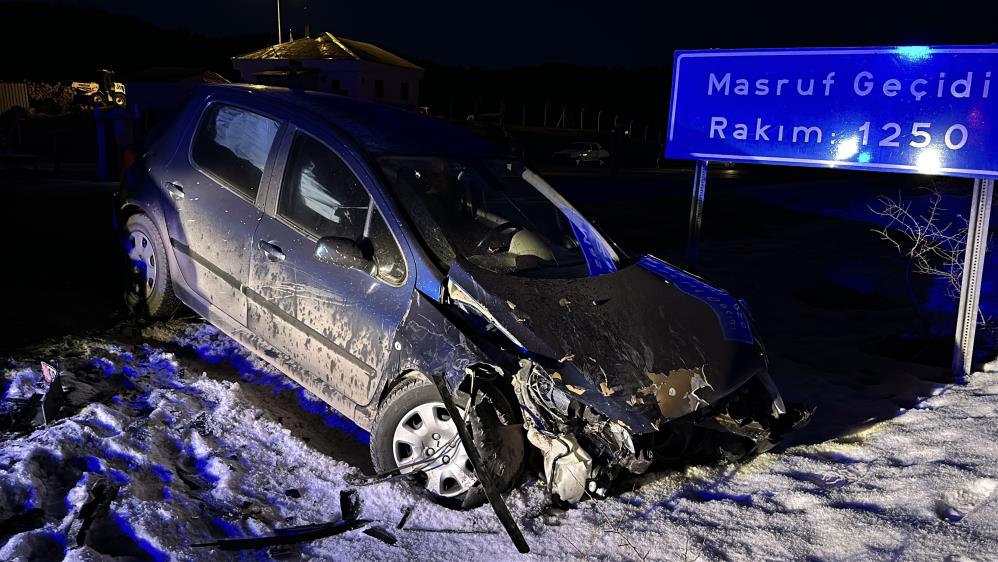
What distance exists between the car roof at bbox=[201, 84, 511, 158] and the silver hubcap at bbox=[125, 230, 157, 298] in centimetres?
113

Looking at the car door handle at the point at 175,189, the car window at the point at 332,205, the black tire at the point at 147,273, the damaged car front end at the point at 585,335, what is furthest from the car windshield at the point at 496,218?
the black tire at the point at 147,273

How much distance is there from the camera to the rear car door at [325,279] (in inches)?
147

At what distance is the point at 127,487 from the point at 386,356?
4.17 ft

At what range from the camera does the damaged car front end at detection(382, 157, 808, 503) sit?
3350 mm

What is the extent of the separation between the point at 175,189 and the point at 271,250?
1.20 m

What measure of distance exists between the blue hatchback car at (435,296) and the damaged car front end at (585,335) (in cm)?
1

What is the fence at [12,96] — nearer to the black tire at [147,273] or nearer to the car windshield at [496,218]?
the black tire at [147,273]

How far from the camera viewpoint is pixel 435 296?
361 cm

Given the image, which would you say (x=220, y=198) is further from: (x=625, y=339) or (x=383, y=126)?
(x=625, y=339)

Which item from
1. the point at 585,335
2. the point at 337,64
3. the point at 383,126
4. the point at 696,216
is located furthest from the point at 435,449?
the point at 337,64

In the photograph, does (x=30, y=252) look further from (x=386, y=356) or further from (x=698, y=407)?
(x=698, y=407)

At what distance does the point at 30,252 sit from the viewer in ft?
22.9

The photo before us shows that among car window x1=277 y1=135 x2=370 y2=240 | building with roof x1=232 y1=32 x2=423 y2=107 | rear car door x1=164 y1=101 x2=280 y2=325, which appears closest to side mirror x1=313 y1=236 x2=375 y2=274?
car window x1=277 y1=135 x2=370 y2=240

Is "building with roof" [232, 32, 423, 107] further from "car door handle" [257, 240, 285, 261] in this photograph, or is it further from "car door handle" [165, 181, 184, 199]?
"car door handle" [257, 240, 285, 261]
